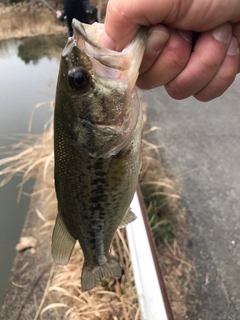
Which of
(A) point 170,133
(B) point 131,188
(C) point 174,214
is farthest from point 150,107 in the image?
(B) point 131,188

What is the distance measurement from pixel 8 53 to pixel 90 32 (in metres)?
7.07

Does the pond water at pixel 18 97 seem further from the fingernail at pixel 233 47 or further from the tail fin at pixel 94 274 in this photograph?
the fingernail at pixel 233 47

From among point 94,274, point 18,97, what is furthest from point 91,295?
point 18,97

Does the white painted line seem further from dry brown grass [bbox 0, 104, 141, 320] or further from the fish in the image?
the fish

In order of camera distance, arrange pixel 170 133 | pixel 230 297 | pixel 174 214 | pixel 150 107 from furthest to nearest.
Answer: pixel 150 107 → pixel 170 133 → pixel 174 214 → pixel 230 297

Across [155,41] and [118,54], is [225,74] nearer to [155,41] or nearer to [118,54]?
[155,41]

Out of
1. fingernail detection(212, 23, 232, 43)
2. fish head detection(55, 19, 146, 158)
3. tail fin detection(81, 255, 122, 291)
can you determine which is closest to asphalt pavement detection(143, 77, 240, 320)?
tail fin detection(81, 255, 122, 291)

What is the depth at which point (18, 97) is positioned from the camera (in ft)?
18.9

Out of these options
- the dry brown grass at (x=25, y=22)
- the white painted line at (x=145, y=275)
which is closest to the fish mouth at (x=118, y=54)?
the white painted line at (x=145, y=275)

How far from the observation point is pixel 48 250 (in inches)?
122

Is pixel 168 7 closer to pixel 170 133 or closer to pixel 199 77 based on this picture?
pixel 199 77

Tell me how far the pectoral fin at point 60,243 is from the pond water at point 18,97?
6.34 feet

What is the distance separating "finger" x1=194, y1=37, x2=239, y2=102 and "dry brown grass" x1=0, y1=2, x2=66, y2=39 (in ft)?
20.0

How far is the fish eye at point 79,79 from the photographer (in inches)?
39.1
